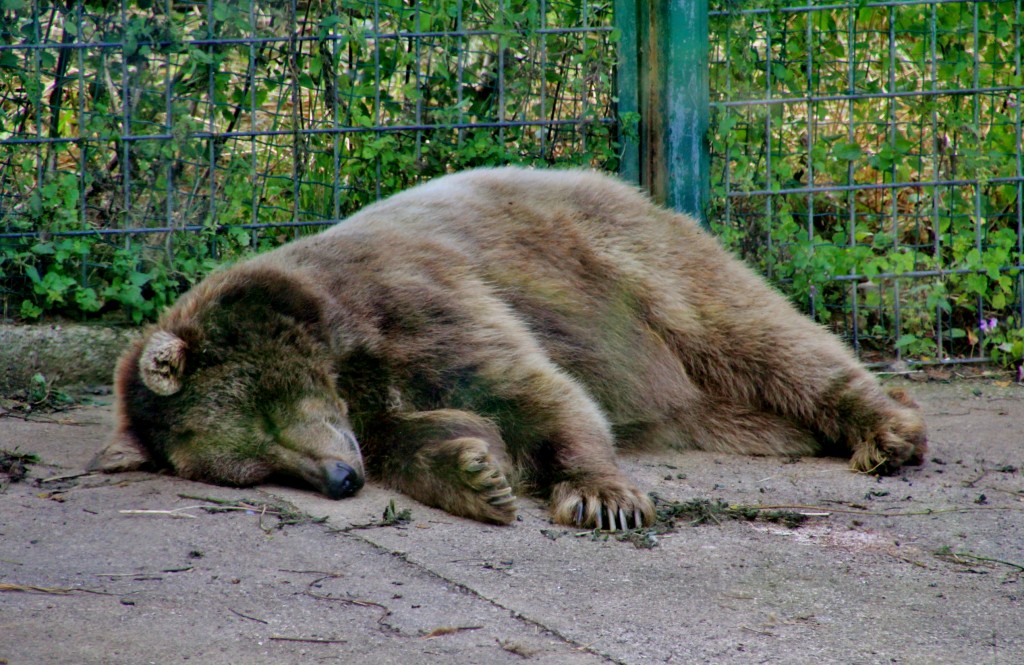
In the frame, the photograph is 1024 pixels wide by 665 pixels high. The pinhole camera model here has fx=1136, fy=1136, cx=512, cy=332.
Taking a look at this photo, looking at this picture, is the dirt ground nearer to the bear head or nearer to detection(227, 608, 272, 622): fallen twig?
detection(227, 608, 272, 622): fallen twig

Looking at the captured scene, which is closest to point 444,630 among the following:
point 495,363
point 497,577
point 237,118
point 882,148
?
point 497,577

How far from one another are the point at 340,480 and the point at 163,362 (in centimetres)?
71

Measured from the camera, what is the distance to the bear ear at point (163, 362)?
12.1 feet

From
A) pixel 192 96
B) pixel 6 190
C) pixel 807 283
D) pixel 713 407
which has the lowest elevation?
pixel 713 407

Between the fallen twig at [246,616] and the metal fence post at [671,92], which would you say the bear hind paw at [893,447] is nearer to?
the metal fence post at [671,92]

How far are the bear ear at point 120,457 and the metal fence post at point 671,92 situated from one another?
9.27 feet

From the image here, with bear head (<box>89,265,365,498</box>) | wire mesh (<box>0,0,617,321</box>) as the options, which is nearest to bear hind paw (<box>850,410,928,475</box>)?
bear head (<box>89,265,365,498</box>)

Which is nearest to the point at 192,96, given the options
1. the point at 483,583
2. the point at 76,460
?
the point at 76,460

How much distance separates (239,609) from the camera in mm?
2537

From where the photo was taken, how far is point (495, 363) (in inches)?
154

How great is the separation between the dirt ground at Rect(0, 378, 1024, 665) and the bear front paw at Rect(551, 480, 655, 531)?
9 centimetres

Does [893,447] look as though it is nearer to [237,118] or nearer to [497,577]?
[497,577]

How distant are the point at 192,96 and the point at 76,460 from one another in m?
2.13

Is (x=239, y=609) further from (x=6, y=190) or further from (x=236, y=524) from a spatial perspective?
(x=6, y=190)
